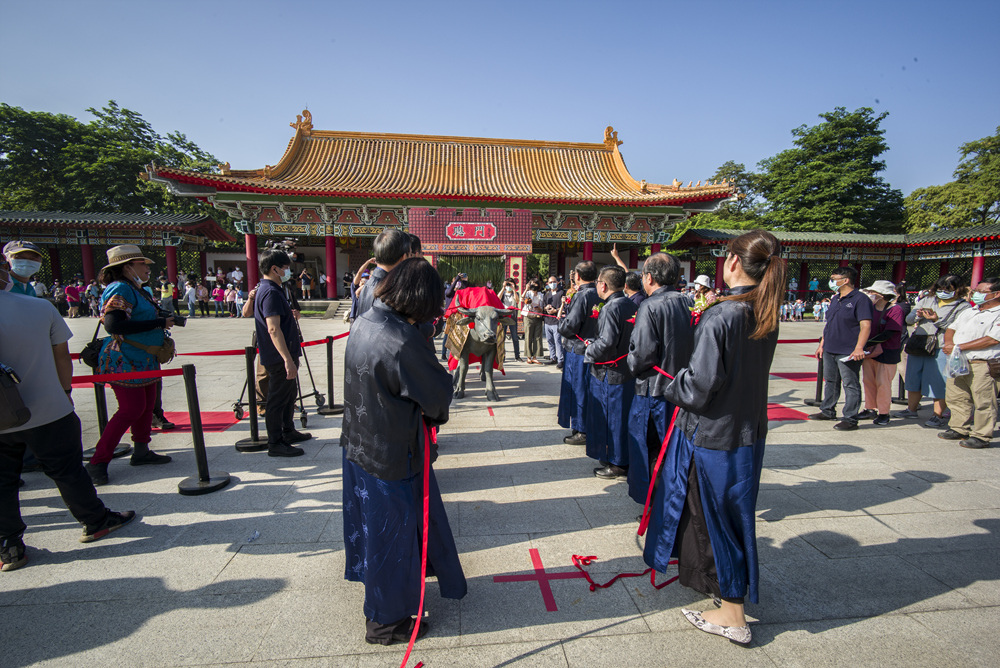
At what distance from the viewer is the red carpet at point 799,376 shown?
7.59 metres

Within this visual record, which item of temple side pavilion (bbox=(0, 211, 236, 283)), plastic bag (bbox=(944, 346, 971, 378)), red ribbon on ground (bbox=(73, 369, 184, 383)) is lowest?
plastic bag (bbox=(944, 346, 971, 378))

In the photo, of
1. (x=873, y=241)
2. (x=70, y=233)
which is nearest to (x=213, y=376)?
(x=70, y=233)

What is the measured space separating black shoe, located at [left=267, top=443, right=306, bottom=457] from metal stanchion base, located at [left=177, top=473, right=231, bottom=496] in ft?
1.61

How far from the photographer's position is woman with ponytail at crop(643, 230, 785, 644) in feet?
6.21

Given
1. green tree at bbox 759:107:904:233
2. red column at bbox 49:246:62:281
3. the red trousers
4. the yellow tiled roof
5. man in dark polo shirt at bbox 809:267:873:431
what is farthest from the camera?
green tree at bbox 759:107:904:233

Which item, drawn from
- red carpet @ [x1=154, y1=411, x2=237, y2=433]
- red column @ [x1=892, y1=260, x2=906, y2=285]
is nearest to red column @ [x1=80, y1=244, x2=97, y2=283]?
red carpet @ [x1=154, y1=411, x2=237, y2=433]

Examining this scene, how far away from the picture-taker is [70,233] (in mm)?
17047

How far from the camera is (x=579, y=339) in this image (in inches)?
170

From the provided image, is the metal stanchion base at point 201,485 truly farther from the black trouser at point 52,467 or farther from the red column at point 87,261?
the red column at point 87,261

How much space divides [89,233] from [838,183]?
35.6 m

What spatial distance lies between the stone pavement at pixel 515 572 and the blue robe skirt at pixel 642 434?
20 cm

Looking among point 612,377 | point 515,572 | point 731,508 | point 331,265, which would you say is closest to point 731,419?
point 731,508

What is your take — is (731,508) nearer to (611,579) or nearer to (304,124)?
(611,579)

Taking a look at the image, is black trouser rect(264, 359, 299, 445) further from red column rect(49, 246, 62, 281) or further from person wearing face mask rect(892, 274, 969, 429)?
red column rect(49, 246, 62, 281)
